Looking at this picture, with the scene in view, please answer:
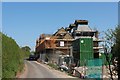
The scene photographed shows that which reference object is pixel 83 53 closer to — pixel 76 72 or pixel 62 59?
pixel 62 59

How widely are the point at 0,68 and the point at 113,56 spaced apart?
5604 mm

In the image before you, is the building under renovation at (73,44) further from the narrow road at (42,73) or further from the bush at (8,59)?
the bush at (8,59)

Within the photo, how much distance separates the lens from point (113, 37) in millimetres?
12914

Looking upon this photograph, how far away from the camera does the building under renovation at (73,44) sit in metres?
53.0

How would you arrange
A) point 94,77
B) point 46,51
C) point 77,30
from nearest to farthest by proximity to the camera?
point 94,77 < point 46,51 < point 77,30

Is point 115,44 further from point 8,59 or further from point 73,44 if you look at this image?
point 73,44

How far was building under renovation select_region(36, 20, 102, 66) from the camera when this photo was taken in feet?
174

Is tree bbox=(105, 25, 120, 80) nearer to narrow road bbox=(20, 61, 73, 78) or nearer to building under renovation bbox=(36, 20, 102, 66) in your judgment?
narrow road bbox=(20, 61, 73, 78)

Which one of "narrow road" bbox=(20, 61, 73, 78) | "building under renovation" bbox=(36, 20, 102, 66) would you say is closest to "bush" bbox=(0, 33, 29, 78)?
"narrow road" bbox=(20, 61, 73, 78)

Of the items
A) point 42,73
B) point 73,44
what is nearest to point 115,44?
point 42,73

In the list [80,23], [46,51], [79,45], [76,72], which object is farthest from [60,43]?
[76,72]

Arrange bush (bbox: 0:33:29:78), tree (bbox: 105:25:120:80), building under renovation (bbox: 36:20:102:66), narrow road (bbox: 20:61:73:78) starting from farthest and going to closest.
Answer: building under renovation (bbox: 36:20:102:66)
narrow road (bbox: 20:61:73:78)
bush (bbox: 0:33:29:78)
tree (bbox: 105:25:120:80)

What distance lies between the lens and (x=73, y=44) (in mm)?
60250

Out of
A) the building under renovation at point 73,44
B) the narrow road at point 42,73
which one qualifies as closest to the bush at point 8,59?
the narrow road at point 42,73
